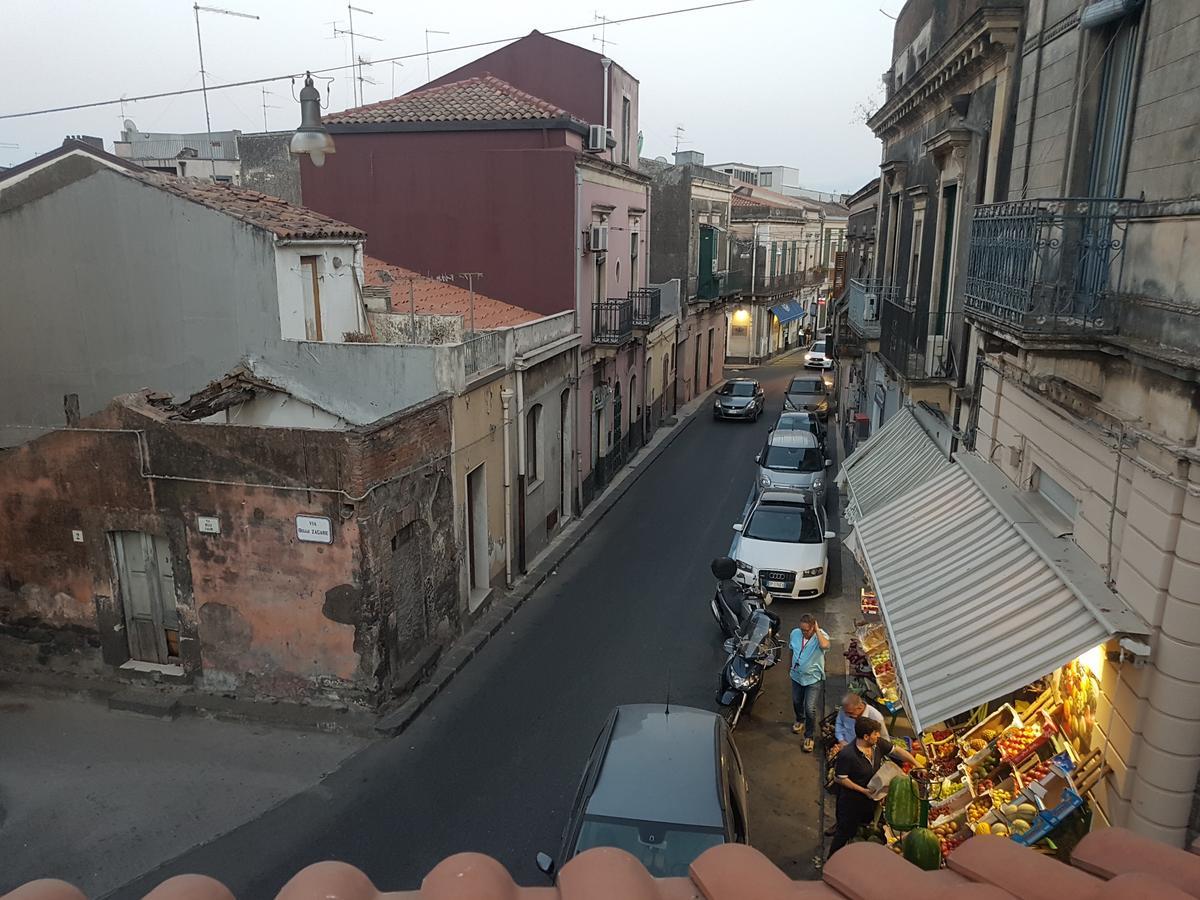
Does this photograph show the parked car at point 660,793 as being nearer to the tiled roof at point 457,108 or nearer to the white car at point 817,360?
the tiled roof at point 457,108

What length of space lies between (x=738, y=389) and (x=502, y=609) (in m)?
19.2

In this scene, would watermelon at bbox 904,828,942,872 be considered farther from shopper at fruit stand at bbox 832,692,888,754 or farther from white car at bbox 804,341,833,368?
white car at bbox 804,341,833,368

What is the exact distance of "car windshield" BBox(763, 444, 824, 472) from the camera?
19734 mm

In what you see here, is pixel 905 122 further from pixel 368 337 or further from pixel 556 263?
pixel 368 337

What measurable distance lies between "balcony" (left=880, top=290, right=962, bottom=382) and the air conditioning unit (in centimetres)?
908

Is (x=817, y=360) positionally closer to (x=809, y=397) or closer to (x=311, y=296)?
(x=809, y=397)

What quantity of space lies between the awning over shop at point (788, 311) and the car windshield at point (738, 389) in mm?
18305

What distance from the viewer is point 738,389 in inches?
1249

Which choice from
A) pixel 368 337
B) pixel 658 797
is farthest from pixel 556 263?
pixel 658 797

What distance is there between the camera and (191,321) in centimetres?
1284

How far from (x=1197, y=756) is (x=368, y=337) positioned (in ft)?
42.2

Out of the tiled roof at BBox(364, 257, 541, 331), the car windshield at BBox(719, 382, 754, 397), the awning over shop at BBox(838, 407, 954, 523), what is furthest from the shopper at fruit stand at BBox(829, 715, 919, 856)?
the car windshield at BBox(719, 382, 754, 397)

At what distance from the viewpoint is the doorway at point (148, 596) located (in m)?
11.2

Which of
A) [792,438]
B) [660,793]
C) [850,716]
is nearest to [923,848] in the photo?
[660,793]
